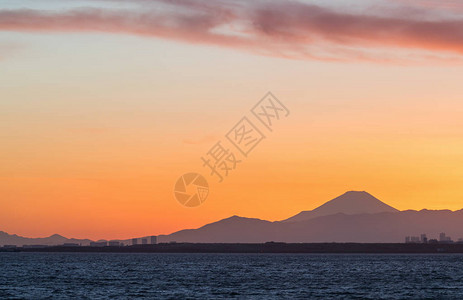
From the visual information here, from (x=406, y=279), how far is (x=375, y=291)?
106 feet

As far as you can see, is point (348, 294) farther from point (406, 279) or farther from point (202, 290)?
point (406, 279)

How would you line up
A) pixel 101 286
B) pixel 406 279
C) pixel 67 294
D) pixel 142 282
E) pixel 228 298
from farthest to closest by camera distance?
pixel 406 279 < pixel 142 282 < pixel 101 286 < pixel 67 294 < pixel 228 298

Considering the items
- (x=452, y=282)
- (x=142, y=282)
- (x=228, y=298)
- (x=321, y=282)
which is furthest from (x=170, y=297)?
(x=452, y=282)

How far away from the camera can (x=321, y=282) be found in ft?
412

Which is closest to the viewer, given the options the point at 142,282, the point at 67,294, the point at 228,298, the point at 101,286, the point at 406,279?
the point at 228,298

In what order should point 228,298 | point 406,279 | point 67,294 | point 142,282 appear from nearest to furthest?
point 228,298 → point 67,294 → point 142,282 → point 406,279

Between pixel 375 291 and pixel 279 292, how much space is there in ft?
45.0

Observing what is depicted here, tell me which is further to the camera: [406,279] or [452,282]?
[406,279]

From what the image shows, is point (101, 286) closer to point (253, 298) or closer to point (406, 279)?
point (253, 298)

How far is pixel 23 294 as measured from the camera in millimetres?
100312

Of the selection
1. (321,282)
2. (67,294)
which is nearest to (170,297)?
(67,294)

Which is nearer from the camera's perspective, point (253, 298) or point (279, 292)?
point (253, 298)

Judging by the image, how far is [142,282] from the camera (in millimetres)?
124000

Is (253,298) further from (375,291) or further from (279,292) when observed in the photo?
(375,291)
